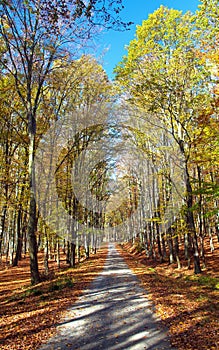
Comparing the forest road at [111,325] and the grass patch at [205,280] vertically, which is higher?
the forest road at [111,325]

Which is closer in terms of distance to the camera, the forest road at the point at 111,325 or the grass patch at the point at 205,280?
the forest road at the point at 111,325

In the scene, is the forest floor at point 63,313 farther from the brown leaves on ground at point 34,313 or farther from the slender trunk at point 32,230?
the slender trunk at point 32,230

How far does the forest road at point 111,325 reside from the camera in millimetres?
5041

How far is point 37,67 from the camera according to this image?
12.9m

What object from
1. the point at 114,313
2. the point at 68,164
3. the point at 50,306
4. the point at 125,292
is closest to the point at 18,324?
the point at 50,306

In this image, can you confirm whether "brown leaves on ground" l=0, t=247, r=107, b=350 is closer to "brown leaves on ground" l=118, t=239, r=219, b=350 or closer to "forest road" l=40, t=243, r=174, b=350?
Answer: "forest road" l=40, t=243, r=174, b=350

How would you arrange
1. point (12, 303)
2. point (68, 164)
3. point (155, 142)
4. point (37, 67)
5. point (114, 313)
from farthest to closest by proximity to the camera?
point (68, 164)
point (155, 142)
point (37, 67)
point (12, 303)
point (114, 313)

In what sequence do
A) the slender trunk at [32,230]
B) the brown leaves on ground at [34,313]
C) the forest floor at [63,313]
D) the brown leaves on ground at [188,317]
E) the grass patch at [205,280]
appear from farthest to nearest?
the slender trunk at [32,230]
the grass patch at [205,280]
the brown leaves on ground at [34,313]
the forest floor at [63,313]
the brown leaves on ground at [188,317]

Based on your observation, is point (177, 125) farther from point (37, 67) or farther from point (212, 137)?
point (37, 67)

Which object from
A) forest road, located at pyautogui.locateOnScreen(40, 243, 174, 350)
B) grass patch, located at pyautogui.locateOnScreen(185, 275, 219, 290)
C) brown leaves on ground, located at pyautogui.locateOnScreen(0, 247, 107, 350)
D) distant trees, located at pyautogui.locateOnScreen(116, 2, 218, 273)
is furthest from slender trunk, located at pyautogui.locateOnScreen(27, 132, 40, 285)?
grass patch, located at pyautogui.locateOnScreen(185, 275, 219, 290)

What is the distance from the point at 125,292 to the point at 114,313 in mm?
2666

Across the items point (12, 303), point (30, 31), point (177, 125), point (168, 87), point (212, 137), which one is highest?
point (30, 31)

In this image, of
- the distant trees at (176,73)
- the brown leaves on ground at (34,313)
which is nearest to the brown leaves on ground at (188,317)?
the brown leaves on ground at (34,313)

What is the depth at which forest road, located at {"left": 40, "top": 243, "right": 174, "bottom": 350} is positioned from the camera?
16.5 feet
